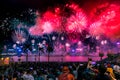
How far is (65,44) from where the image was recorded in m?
51.1

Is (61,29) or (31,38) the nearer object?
(61,29)

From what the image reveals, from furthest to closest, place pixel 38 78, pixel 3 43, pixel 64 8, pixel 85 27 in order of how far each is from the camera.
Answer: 1. pixel 3 43
2. pixel 64 8
3. pixel 85 27
4. pixel 38 78

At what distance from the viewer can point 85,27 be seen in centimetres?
4656

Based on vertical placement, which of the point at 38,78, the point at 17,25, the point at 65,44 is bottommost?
the point at 38,78

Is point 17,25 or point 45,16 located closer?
point 45,16

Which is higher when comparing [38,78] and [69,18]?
[69,18]

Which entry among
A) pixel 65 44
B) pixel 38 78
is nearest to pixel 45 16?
pixel 65 44

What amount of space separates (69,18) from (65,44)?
4.67 metres

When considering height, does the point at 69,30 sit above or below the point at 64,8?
below

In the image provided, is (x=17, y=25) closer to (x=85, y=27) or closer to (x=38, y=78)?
(x=85, y=27)

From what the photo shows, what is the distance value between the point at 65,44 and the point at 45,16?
512 centimetres

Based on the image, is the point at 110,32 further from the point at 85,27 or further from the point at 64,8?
the point at 64,8

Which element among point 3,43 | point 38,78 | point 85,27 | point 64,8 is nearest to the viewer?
point 38,78

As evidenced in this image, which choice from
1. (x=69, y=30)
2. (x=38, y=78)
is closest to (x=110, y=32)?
(x=69, y=30)
